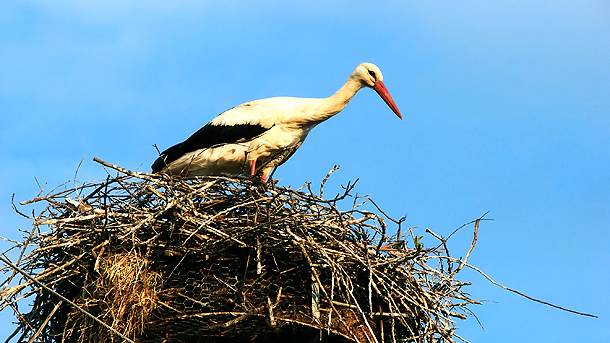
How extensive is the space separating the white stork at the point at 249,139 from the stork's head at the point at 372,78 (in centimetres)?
45

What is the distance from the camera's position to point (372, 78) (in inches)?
355

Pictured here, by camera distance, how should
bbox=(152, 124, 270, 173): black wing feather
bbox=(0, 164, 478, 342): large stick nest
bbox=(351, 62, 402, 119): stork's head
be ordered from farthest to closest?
bbox=(351, 62, 402, 119): stork's head, bbox=(152, 124, 270, 173): black wing feather, bbox=(0, 164, 478, 342): large stick nest

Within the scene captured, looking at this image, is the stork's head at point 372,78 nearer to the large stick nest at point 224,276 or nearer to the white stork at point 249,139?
the white stork at point 249,139

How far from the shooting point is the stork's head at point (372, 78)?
354 inches

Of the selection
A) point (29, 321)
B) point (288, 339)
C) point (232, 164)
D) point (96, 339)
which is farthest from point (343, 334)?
point (232, 164)

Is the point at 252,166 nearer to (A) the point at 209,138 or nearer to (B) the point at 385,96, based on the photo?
(A) the point at 209,138

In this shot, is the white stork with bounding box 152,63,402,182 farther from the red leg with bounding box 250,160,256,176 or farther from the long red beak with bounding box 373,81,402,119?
the long red beak with bounding box 373,81,402,119

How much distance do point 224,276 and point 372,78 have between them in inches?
123

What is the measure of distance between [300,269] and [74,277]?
1390 mm

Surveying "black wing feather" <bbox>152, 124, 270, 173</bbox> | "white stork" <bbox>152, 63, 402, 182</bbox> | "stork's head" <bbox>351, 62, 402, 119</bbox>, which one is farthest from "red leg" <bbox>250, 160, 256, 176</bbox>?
"stork's head" <bbox>351, 62, 402, 119</bbox>

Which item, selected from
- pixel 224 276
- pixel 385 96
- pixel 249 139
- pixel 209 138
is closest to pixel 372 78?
pixel 385 96

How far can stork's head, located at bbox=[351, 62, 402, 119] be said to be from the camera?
354 inches

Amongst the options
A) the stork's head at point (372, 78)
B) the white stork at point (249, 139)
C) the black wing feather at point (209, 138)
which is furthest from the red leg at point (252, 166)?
the stork's head at point (372, 78)

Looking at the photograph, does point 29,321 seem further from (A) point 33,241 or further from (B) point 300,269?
(B) point 300,269
